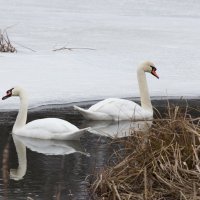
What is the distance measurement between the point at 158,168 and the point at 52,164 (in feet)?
4.16

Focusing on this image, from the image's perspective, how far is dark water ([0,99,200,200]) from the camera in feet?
18.9

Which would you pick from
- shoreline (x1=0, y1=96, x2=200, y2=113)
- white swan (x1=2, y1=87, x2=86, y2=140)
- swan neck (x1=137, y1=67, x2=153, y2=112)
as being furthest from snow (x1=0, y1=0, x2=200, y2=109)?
white swan (x1=2, y1=87, x2=86, y2=140)

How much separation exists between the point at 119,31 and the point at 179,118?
10.3 metres

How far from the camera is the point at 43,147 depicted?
24.9 ft

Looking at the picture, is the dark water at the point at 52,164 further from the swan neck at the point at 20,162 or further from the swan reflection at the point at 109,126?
the swan reflection at the point at 109,126

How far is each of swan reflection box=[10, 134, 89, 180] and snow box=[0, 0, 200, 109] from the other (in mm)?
1297

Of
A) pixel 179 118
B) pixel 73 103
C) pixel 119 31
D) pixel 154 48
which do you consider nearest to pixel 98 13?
pixel 119 31

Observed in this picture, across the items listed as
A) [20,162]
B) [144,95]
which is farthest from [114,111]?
[20,162]

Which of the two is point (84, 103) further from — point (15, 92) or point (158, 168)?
point (158, 168)

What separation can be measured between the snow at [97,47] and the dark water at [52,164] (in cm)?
133

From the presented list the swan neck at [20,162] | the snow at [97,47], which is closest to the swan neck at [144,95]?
the snow at [97,47]

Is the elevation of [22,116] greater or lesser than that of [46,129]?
greater

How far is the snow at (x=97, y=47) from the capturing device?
10.5 meters

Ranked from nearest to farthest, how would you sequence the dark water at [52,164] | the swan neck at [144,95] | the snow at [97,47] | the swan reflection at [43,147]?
the dark water at [52,164] < the swan reflection at [43,147] < the swan neck at [144,95] < the snow at [97,47]
